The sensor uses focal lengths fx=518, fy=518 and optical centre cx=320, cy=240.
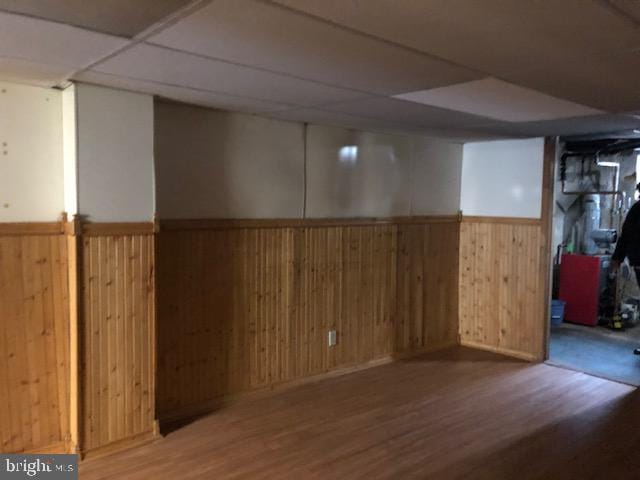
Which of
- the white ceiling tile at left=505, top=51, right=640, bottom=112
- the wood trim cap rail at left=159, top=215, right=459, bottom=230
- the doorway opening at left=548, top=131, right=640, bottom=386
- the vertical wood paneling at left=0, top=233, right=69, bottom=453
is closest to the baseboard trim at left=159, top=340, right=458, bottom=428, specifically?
the vertical wood paneling at left=0, top=233, right=69, bottom=453

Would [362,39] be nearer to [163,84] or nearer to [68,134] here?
[163,84]

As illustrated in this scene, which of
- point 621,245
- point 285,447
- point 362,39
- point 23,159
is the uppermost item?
point 362,39

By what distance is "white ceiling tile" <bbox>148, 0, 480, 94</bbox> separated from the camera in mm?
1873

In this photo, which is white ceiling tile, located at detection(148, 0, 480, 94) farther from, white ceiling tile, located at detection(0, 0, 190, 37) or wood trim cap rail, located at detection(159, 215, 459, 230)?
wood trim cap rail, located at detection(159, 215, 459, 230)

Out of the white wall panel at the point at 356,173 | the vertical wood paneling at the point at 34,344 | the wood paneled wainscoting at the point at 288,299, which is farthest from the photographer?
the white wall panel at the point at 356,173

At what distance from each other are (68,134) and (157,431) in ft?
6.35

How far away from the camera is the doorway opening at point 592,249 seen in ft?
20.2

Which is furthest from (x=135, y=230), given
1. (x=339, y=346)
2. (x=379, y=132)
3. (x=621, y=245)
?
(x=621, y=245)

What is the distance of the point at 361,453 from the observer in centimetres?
321

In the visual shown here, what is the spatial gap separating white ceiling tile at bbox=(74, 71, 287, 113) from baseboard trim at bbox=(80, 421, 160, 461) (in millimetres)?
2103

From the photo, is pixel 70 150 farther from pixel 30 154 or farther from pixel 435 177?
pixel 435 177

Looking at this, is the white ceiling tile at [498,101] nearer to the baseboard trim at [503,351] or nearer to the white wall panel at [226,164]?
the white wall panel at [226,164]

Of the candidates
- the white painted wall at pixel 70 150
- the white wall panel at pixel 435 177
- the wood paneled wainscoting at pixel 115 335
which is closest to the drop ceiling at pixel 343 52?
the white painted wall at pixel 70 150

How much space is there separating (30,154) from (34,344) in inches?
43.4
